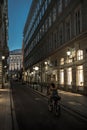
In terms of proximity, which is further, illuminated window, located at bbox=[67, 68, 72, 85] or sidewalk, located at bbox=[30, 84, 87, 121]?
illuminated window, located at bbox=[67, 68, 72, 85]

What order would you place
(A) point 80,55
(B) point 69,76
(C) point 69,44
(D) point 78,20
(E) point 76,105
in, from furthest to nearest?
(B) point 69,76 < (C) point 69,44 < (D) point 78,20 < (A) point 80,55 < (E) point 76,105

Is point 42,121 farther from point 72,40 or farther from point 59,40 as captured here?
point 59,40

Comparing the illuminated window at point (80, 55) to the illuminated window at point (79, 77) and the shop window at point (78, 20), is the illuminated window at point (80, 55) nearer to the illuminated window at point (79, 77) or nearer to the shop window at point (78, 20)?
the illuminated window at point (79, 77)

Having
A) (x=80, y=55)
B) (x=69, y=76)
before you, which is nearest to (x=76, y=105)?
(x=80, y=55)

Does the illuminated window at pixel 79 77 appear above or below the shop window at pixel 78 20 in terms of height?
below

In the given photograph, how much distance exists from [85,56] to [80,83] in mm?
3923

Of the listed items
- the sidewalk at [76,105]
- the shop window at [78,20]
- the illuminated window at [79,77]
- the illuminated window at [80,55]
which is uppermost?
the shop window at [78,20]

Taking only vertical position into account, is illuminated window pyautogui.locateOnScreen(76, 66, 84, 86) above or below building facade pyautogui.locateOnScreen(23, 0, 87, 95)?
below

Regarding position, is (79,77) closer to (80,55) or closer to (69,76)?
(80,55)

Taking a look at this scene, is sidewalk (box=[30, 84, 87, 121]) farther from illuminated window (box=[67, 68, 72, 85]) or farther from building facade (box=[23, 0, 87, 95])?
illuminated window (box=[67, 68, 72, 85])

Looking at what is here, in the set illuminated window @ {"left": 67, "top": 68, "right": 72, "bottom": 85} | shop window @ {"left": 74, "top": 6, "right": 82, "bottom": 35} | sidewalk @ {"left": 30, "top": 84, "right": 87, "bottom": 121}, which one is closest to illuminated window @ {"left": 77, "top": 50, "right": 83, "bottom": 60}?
shop window @ {"left": 74, "top": 6, "right": 82, "bottom": 35}

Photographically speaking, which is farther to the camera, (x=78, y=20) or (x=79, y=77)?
(x=78, y=20)

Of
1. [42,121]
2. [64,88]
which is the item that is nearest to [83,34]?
[64,88]

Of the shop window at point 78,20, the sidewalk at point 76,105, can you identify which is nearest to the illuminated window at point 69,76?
the shop window at point 78,20
